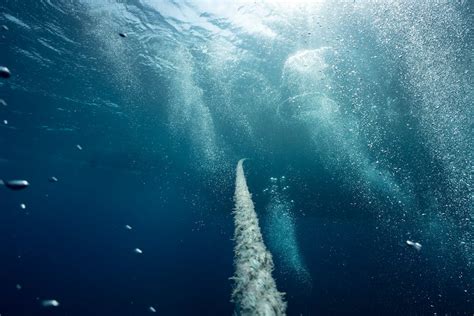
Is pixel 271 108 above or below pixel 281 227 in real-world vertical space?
below

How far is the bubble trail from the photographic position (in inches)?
110

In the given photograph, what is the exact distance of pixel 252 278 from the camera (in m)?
3.28

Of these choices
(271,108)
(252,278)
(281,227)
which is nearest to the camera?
(252,278)

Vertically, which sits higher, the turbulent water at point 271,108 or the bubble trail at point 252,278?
the turbulent water at point 271,108

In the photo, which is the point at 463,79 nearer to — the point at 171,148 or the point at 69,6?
the point at 69,6

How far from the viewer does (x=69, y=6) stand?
10.3 metres

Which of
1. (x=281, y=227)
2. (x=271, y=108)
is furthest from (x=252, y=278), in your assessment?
(x=281, y=227)

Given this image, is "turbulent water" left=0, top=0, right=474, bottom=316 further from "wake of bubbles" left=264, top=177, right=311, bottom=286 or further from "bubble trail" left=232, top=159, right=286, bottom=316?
"wake of bubbles" left=264, top=177, right=311, bottom=286

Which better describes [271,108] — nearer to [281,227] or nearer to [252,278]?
[252,278]

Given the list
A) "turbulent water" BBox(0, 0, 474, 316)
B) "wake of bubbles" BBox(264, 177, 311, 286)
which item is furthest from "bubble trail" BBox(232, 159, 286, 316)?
"wake of bubbles" BBox(264, 177, 311, 286)

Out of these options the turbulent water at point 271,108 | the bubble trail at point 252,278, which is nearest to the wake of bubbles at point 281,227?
the turbulent water at point 271,108

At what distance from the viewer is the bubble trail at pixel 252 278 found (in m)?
2.80

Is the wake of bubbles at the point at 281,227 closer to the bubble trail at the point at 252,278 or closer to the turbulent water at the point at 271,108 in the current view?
the turbulent water at the point at 271,108

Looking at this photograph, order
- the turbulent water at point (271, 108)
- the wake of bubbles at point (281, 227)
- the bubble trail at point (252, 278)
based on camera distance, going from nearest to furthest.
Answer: the bubble trail at point (252, 278) → the turbulent water at point (271, 108) → the wake of bubbles at point (281, 227)
